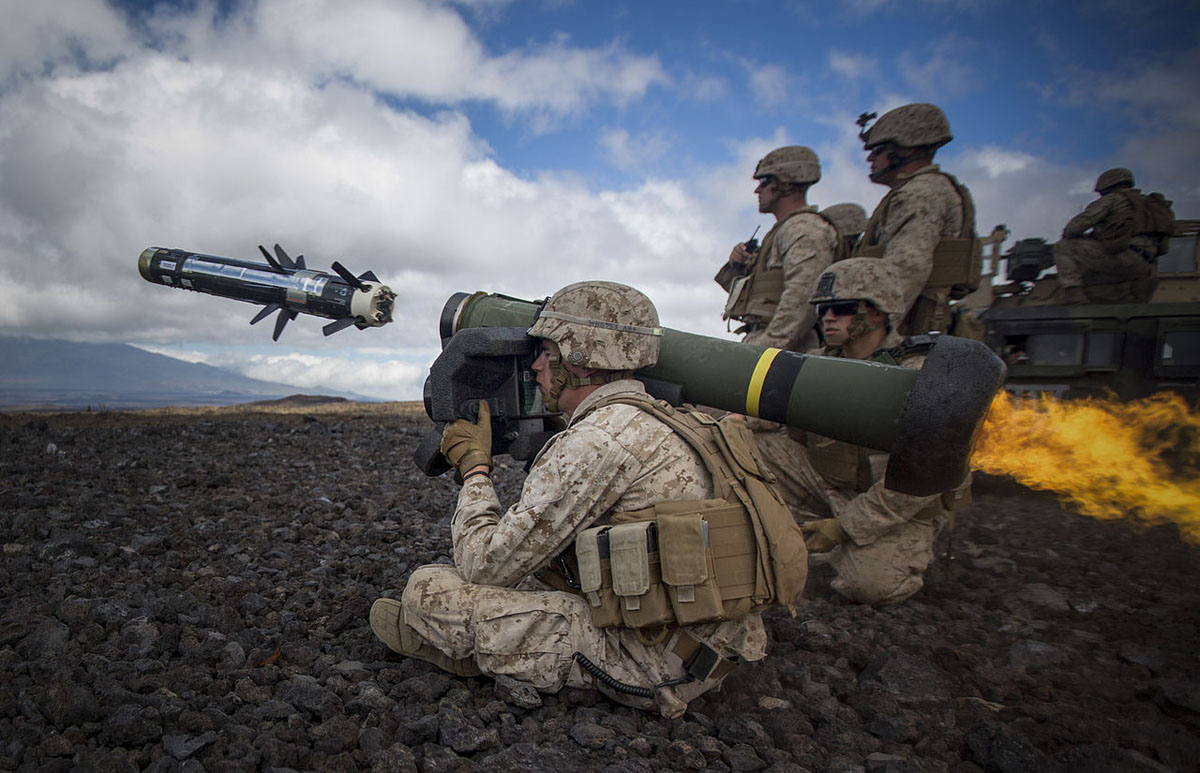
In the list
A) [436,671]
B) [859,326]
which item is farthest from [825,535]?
[436,671]

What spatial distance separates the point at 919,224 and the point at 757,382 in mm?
2753

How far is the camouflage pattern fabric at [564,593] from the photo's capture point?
248 cm

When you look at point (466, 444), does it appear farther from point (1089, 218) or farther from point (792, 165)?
point (1089, 218)

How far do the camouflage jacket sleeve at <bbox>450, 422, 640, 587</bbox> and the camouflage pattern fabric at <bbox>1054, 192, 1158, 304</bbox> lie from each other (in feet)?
25.8

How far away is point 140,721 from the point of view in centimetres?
222

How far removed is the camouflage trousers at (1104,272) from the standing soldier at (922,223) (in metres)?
3.86

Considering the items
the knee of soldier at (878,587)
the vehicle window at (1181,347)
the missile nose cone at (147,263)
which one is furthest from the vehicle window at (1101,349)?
the missile nose cone at (147,263)

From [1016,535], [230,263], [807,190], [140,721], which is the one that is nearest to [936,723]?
[140,721]

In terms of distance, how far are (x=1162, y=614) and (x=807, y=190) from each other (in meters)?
3.94

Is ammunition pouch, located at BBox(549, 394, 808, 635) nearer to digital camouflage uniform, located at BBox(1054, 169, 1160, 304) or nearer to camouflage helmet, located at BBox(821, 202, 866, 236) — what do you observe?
camouflage helmet, located at BBox(821, 202, 866, 236)

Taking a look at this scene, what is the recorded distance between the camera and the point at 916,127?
5254 millimetres

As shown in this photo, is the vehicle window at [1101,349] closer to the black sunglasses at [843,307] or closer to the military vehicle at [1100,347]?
the military vehicle at [1100,347]

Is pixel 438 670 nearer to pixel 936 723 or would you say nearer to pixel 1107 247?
pixel 936 723

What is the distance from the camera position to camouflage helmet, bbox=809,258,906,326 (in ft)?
14.6
